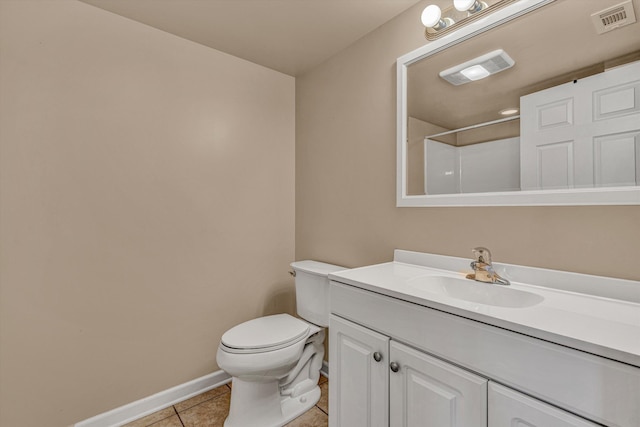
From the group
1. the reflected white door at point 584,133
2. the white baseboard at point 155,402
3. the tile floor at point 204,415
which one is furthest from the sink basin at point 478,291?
the white baseboard at point 155,402

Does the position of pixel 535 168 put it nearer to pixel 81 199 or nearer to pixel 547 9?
pixel 547 9

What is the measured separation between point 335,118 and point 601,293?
59.1 inches

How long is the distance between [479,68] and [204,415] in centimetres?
218

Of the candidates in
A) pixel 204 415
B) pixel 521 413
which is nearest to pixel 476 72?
pixel 521 413

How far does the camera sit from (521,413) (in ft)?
2.26

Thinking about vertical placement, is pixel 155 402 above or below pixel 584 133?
below

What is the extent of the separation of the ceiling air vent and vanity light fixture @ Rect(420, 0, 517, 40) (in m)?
0.30

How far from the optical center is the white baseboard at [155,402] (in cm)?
150

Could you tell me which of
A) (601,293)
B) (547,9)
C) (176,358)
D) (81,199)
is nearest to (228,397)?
(176,358)

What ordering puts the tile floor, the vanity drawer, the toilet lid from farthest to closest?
the tile floor
the toilet lid
the vanity drawer

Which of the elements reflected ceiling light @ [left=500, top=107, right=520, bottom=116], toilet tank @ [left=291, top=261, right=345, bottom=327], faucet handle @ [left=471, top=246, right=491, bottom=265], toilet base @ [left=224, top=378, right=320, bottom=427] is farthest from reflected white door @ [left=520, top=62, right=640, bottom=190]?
toilet base @ [left=224, top=378, right=320, bottom=427]

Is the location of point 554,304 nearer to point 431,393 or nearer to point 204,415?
point 431,393

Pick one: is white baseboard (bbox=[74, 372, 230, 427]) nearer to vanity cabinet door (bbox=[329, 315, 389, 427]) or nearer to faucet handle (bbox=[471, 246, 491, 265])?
vanity cabinet door (bbox=[329, 315, 389, 427])

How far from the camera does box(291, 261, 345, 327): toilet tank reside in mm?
1701
